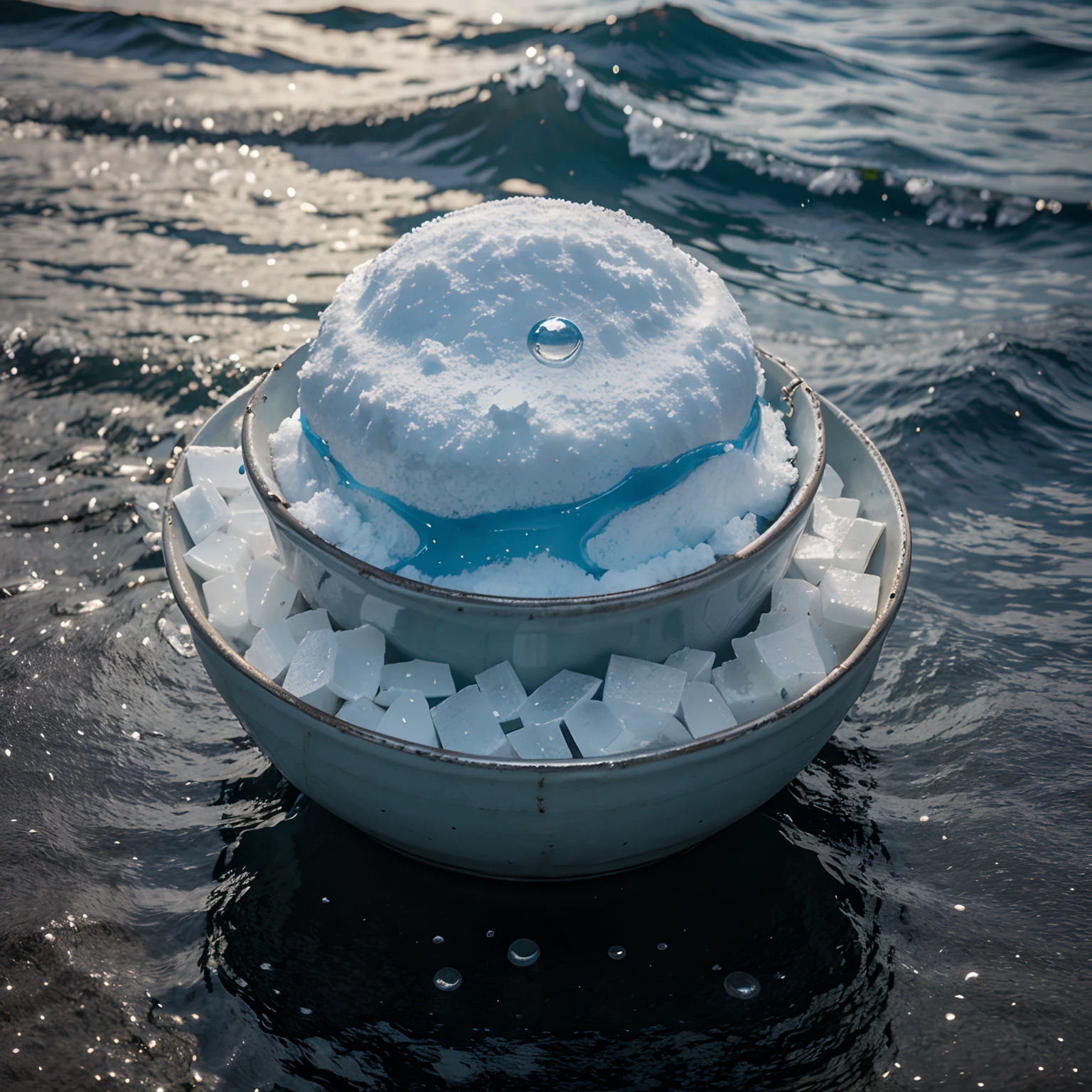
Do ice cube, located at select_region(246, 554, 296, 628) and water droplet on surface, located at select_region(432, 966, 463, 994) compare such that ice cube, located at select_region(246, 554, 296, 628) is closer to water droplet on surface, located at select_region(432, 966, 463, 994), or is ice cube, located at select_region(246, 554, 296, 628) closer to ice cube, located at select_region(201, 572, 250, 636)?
ice cube, located at select_region(201, 572, 250, 636)

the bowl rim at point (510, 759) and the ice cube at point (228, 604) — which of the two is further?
the ice cube at point (228, 604)

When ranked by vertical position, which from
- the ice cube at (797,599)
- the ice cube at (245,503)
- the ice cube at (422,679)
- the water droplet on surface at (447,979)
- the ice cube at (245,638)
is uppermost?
the ice cube at (797,599)

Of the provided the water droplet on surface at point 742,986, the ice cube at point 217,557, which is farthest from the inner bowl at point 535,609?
the water droplet on surface at point 742,986

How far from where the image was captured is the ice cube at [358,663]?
1.01 meters

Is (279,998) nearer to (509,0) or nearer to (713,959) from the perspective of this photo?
(713,959)

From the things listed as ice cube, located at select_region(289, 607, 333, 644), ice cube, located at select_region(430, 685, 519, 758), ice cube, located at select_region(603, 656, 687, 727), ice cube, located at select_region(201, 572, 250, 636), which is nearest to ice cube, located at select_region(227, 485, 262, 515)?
ice cube, located at select_region(201, 572, 250, 636)

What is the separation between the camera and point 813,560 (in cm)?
123

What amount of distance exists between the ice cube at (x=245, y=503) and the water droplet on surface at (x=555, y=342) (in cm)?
49

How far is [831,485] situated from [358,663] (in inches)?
29.3

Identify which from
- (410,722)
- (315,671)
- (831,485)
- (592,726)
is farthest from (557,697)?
(831,485)

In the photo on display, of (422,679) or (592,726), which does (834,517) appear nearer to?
(592,726)

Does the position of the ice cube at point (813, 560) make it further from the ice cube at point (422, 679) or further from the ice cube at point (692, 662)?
the ice cube at point (422, 679)

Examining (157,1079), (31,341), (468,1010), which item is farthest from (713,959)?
(31,341)

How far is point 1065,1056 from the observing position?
0.99m
